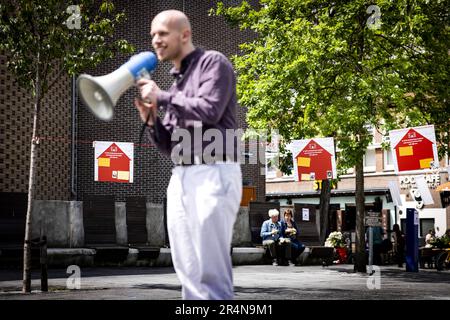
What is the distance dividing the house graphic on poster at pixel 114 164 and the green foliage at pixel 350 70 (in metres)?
4.52

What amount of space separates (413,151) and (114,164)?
8748 millimetres

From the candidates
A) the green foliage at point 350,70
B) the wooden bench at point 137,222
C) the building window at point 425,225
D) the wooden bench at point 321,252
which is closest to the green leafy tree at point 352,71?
the green foliage at point 350,70

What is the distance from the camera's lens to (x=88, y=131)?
2681cm

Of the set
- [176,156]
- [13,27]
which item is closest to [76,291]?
[13,27]

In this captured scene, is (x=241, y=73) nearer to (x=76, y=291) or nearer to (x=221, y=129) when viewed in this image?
(x=76, y=291)

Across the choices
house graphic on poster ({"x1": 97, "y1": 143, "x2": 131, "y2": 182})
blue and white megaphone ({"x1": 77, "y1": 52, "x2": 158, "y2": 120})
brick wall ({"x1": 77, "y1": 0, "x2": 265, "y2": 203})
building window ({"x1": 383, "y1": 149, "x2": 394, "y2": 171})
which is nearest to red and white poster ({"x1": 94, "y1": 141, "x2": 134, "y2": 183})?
house graphic on poster ({"x1": 97, "y1": 143, "x2": 131, "y2": 182})

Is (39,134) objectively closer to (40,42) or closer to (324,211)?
(40,42)

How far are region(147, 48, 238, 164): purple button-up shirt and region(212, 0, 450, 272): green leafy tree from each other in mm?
13437

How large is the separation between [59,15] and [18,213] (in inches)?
293

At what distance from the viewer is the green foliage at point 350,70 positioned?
679 inches

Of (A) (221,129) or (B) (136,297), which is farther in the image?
(B) (136,297)

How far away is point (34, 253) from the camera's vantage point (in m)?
16.8

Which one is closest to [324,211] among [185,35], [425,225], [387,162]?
[425,225]

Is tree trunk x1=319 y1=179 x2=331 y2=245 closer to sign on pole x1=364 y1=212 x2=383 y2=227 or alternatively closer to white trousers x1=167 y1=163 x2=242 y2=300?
sign on pole x1=364 y1=212 x2=383 y2=227
